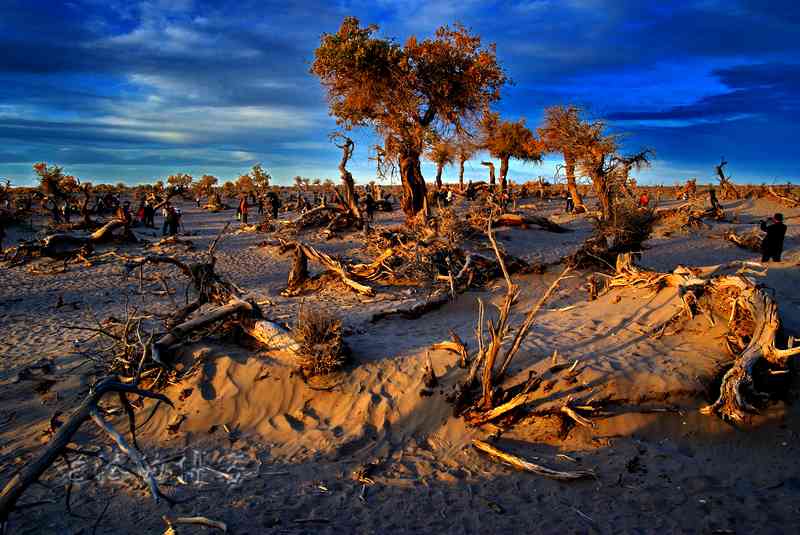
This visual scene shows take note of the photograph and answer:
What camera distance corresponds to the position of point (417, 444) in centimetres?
541

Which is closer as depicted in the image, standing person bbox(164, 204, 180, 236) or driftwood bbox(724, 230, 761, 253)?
driftwood bbox(724, 230, 761, 253)

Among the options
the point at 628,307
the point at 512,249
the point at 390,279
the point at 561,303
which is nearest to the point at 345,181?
the point at 512,249

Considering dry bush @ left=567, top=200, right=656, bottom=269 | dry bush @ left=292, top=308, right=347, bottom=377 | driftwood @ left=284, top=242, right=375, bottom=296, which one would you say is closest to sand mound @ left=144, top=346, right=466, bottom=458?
dry bush @ left=292, top=308, right=347, bottom=377

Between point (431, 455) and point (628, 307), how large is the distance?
14.7 ft

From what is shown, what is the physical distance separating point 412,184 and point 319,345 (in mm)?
13519

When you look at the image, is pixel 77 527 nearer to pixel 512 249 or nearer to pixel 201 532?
pixel 201 532

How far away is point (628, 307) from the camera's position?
26.1 feet

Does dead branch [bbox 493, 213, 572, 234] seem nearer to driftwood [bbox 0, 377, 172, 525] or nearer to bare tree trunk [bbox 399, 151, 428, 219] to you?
bare tree trunk [bbox 399, 151, 428, 219]

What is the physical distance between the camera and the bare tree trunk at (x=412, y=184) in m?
18.7

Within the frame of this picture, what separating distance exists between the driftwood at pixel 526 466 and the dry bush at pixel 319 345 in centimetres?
213

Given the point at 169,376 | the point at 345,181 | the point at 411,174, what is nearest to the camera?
the point at 169,376

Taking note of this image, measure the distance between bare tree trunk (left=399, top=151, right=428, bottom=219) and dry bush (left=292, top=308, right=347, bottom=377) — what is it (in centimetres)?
1247

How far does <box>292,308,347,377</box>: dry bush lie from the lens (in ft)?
20.6

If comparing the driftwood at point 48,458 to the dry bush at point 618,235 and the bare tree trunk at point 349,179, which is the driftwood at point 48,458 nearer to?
the dry bush at point 618,235
